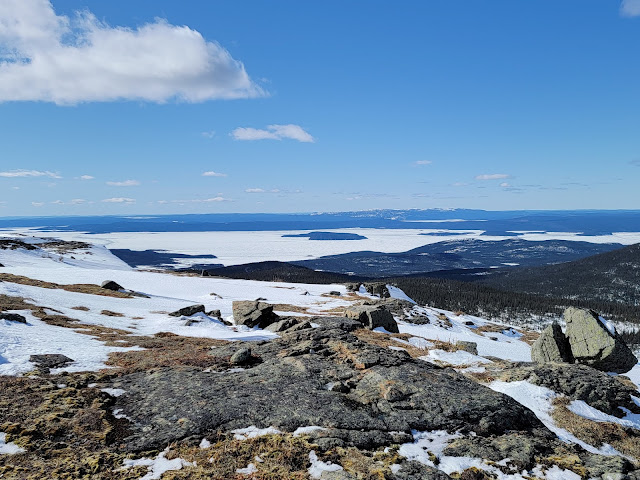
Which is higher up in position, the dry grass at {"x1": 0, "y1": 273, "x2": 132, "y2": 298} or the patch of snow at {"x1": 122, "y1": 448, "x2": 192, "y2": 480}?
the patch of snow at {"x1": 122, "y1": 448, "x2": 192, "y2": 480}

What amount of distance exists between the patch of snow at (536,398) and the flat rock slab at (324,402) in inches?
68.6

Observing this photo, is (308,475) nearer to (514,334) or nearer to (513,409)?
(513,409)

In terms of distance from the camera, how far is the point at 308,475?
7.49m

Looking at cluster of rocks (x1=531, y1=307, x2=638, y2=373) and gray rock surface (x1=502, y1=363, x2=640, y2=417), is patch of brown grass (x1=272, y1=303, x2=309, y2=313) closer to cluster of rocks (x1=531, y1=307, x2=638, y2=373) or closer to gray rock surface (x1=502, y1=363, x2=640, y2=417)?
cluster of rocks (x1=531, y1=307, x2=638, y2=373)

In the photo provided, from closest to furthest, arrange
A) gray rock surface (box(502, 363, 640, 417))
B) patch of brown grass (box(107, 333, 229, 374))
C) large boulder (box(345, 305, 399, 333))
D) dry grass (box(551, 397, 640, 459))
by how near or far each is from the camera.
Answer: dry grass (box(551, 397, 640, 459)), gray rock surface (box(502, 363, 640, 417)), patch of brown grass (box(107, 333, 229, 374)), large boulder (box(345, 305, 399, 333))

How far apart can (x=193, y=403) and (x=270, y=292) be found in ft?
155

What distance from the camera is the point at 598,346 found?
22.8 meters

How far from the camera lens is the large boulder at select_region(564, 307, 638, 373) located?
22.5 m

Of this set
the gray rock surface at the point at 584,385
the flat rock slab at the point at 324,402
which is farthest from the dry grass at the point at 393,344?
the flat rock slab at the point at 324,402

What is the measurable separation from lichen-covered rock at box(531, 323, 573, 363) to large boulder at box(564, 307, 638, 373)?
1.39ft

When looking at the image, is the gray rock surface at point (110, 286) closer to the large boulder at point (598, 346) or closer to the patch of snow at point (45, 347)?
the patch of snow at point (45, 347)

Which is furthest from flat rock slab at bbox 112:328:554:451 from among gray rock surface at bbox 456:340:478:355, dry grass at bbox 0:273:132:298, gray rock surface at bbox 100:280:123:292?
gray rock surface at bbox 100:280:123:292

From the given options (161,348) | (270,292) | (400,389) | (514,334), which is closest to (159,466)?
(400,389)

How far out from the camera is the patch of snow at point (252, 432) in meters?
8.93
